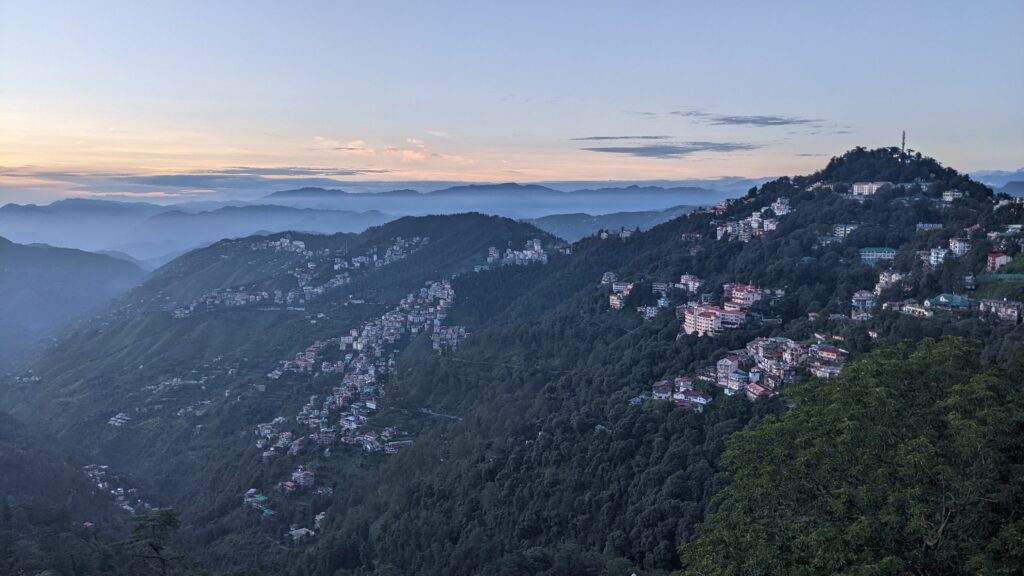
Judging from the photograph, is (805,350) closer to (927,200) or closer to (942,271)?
(942,271)

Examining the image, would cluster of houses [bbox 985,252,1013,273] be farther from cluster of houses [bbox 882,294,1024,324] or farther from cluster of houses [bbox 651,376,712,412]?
cluster of houses [bbox 651,376,712,412]

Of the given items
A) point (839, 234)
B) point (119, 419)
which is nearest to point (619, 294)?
point (839, 234)

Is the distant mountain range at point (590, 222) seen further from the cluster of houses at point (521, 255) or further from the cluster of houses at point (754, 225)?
the cluster of houses at point (754, 225)

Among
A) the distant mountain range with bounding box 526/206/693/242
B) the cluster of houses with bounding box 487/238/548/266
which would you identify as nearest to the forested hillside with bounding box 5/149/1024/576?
the cluster of houses with bounding box 487/238/548/266

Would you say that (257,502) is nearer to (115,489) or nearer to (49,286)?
(115,489)

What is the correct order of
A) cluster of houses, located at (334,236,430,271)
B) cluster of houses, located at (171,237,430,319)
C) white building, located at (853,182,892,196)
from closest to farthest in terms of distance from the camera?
white building, located at (853,182,892,196), cluster of houses, located at (171,237,430,319), cluster of houses, located at (334,236,430,271)

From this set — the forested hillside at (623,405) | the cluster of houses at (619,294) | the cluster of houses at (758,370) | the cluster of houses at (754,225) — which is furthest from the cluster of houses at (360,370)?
the cluster of houses at (754,225)
